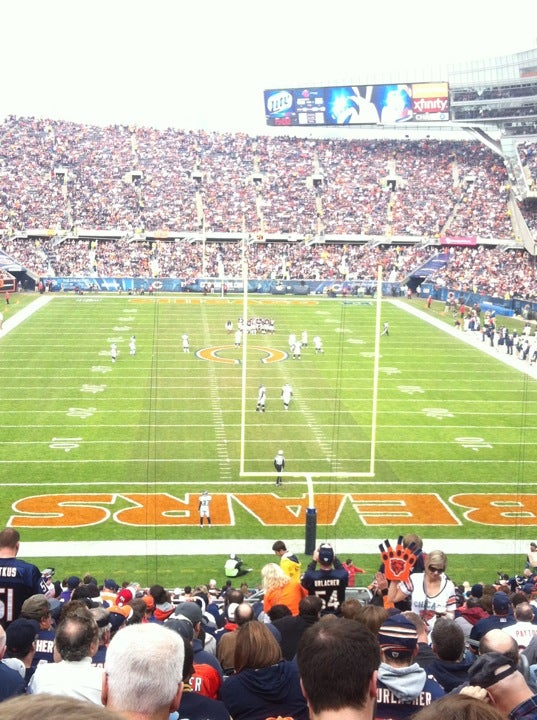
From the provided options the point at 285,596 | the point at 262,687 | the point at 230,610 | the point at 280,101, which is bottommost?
the point at 230,610

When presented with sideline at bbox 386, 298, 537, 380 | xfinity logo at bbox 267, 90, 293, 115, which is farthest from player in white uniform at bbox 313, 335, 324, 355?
xfinity logo at bbox 267, 90, 293, 115

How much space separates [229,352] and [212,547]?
58.2ft

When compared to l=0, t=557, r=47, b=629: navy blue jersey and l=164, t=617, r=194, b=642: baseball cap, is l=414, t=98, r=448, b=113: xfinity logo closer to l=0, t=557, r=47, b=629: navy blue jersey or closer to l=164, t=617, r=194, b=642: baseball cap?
l=0, t=557, r=47, b=629: navy blue jersey

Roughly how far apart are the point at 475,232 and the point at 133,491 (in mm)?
41986

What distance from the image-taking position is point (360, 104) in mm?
63000

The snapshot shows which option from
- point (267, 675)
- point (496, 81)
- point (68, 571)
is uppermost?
point (496, 81)

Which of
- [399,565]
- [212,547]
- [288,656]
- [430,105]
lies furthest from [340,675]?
[430,105]

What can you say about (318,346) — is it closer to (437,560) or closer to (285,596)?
(285,596)

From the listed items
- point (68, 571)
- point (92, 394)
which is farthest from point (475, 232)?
point (68, 571)

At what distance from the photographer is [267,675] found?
4211mm

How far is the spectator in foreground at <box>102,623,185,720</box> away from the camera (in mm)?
2617

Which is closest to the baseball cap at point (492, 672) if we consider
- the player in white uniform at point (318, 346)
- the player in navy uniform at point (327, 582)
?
the player in navy uniform at point (327, 582)

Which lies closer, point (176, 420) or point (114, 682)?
point (114, 682)

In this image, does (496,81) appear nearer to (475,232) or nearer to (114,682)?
(475,232)
